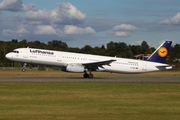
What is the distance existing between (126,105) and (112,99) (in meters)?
2.41

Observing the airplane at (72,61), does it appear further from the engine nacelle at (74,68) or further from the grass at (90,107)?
the grass at (90,107)

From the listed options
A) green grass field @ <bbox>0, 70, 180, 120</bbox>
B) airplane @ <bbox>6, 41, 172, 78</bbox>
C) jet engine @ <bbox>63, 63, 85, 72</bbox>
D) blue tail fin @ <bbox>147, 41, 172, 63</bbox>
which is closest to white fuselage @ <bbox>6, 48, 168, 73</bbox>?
airplane @ <bbox>6, 41, 172, 78</bbox>

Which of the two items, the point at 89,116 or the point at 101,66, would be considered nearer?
the point at 89,116

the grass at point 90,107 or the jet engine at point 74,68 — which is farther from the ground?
the jet engine at point 74,68

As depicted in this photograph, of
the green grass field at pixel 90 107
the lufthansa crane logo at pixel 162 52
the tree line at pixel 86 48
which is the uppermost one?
the tree line at pixel 86 48

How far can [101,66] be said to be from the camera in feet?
153

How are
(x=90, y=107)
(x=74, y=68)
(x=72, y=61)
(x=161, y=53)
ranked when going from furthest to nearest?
(x=161, y=53)
(x=72, y=61)
(x=74, y=68)
(x=90, y=107)

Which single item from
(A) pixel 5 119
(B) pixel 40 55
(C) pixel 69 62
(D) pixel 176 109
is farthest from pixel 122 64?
(A) pixel 5 119

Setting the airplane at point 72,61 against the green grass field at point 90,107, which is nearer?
the green grass field at point 90,107

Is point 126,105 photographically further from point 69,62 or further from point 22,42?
point 22,42

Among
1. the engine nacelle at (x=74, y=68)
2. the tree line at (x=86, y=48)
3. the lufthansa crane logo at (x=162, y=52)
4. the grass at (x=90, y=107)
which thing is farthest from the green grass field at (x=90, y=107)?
the tree line at (x=86, y=48)

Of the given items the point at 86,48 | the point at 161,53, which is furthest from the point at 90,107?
the point at 86,48

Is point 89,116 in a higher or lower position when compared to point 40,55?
lower

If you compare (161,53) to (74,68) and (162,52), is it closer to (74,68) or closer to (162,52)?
(162,52)
